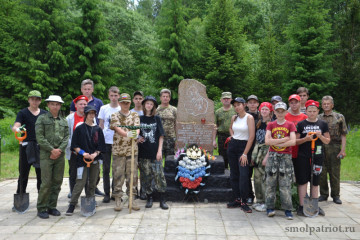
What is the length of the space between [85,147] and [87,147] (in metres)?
0.03

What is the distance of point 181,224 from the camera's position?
4.57m

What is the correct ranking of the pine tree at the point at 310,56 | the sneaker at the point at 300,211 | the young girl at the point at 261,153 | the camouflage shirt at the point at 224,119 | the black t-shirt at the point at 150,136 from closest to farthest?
the sneaker at the point at 300,211 → the young girl at the point at 261,153 → the black t-shirt at the point at 150,136 → the camouflage shirt at the point at 224,119 → the pine tree at the point at 310,56

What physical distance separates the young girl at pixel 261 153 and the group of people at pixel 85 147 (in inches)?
68.0

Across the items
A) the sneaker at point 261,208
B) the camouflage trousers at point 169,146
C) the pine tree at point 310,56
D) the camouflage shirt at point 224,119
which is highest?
the pine tree at point 310,56

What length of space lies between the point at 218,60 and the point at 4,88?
15565mm

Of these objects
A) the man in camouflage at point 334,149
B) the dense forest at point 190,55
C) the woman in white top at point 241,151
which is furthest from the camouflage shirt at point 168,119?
the dense forest at point 190,55

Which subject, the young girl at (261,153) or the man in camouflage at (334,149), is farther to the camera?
the man in camouflage at (334,149)

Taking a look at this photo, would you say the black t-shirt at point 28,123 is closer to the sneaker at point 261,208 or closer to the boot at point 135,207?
the boot at point 135,207

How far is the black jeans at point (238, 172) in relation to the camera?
203 inches

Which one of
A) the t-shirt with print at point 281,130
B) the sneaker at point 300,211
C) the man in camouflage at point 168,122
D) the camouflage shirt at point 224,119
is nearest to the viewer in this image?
the t-shirt with print at point 281,130

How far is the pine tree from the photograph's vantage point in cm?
1645

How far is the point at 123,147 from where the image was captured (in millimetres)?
5199

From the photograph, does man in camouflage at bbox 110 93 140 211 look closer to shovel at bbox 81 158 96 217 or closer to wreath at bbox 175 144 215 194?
shovel at bbox 81 158 96 217

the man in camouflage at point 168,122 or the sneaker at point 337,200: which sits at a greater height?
the man in camouflage at point 168,122
